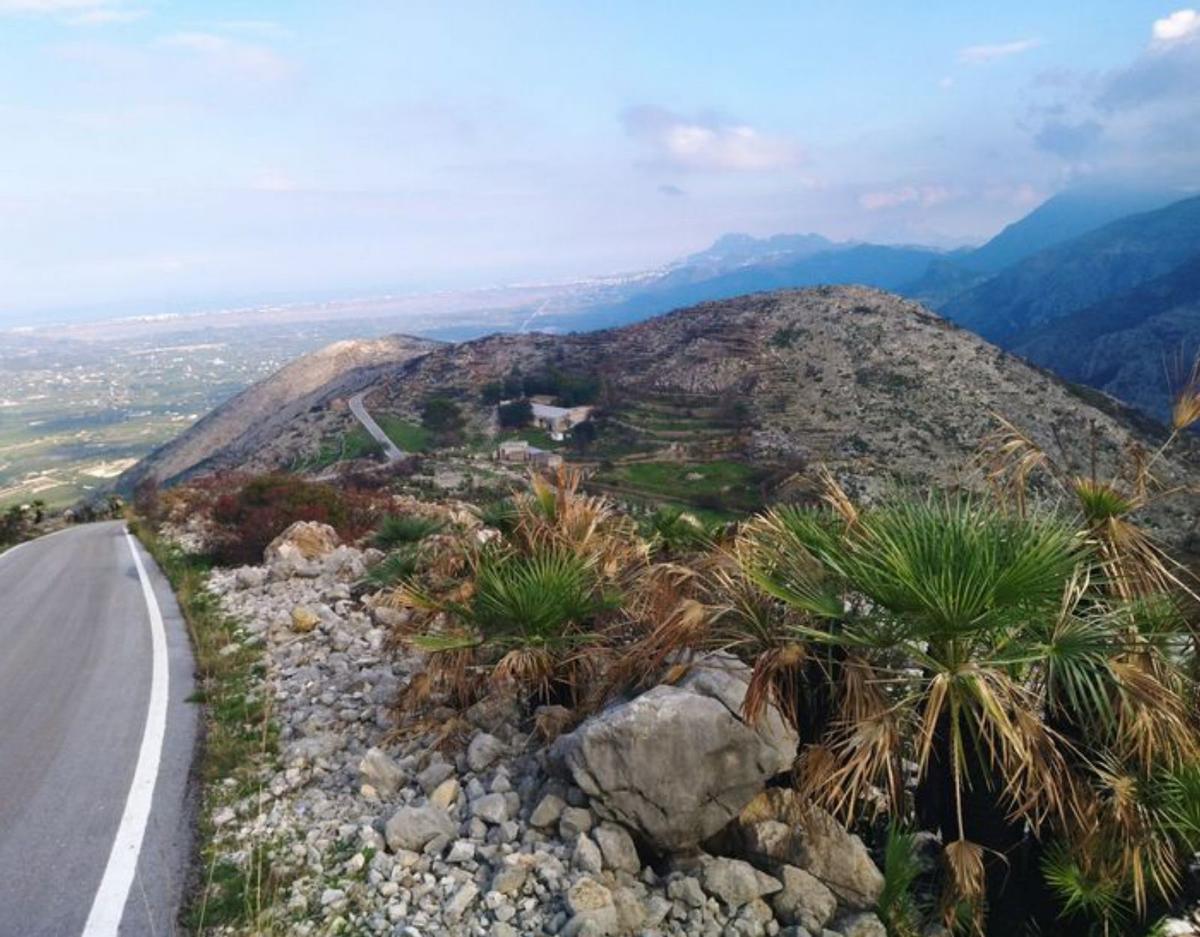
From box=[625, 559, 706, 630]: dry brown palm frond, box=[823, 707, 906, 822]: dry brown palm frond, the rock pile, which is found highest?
box=[625, 559, 706, 630]: dry brown palm frond

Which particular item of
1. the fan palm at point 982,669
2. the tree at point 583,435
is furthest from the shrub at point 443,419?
the fan palm at point 982,669

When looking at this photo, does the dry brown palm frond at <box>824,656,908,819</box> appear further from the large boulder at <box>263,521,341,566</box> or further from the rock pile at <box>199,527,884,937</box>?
the large boulder at <box>263,521,341,566</box>

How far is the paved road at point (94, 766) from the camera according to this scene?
4.94 m

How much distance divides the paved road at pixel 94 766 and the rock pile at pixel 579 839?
60 cm

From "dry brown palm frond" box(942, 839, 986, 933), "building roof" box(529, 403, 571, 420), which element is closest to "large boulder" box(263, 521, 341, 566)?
"dry brown palm frond" box(942, 839, 986, 933)

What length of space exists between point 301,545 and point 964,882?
1239 centimetres

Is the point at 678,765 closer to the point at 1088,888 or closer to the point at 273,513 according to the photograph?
the point at 1088,888

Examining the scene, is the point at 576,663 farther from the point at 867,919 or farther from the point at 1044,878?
the point at 1044,878

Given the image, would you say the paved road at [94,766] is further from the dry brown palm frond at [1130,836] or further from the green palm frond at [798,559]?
the dry brown palm frond at [1130,836]

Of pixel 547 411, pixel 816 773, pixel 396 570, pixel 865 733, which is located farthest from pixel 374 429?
pixel 865 733

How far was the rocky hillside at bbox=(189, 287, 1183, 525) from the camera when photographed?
7169cm

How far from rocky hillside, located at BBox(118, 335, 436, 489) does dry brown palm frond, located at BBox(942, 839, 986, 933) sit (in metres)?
90.2

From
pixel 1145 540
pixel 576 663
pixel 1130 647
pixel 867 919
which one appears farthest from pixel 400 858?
pixel 1145 540

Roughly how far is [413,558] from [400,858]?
466cm
